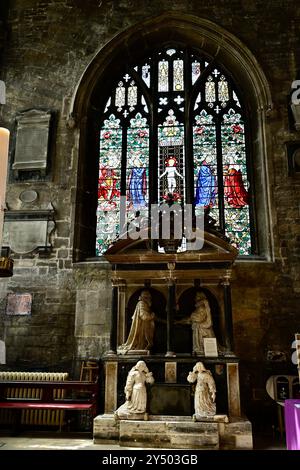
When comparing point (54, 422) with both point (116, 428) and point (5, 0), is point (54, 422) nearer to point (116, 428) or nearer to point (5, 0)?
point (116, 428)

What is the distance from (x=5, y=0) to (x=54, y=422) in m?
9.11

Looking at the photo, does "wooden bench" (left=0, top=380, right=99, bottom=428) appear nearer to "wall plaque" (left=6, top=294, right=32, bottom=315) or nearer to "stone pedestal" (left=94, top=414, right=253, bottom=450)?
"stone pedestal" (left=94, top=414, right=253, bottom=450)

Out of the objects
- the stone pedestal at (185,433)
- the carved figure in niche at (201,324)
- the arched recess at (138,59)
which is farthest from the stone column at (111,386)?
the arched recess at (138,59)

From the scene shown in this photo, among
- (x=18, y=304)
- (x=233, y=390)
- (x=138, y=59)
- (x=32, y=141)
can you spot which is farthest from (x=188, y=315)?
(x=138, y=59)

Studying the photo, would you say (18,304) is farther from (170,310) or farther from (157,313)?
(170,310)

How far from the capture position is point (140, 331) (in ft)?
22.0

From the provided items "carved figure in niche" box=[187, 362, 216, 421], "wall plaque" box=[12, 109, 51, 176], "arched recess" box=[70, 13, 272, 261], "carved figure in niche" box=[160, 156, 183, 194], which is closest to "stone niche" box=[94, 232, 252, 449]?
"carved figure in niche" box=[187, 362, 216, 421]

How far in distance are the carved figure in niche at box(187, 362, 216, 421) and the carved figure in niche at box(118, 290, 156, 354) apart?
3.11ft

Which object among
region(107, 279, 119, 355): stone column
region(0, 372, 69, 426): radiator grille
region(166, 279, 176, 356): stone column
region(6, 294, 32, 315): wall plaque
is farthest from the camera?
region(6, 294, 32, 315): wall plaque

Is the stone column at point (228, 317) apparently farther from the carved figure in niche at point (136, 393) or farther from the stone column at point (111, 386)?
the stone column at point (111, 386)

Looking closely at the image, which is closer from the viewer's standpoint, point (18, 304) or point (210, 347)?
point (210, 347)

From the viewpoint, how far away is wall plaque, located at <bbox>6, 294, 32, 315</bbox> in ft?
25.9

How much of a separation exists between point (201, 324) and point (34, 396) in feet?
10.3

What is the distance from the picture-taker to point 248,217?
8656mm
